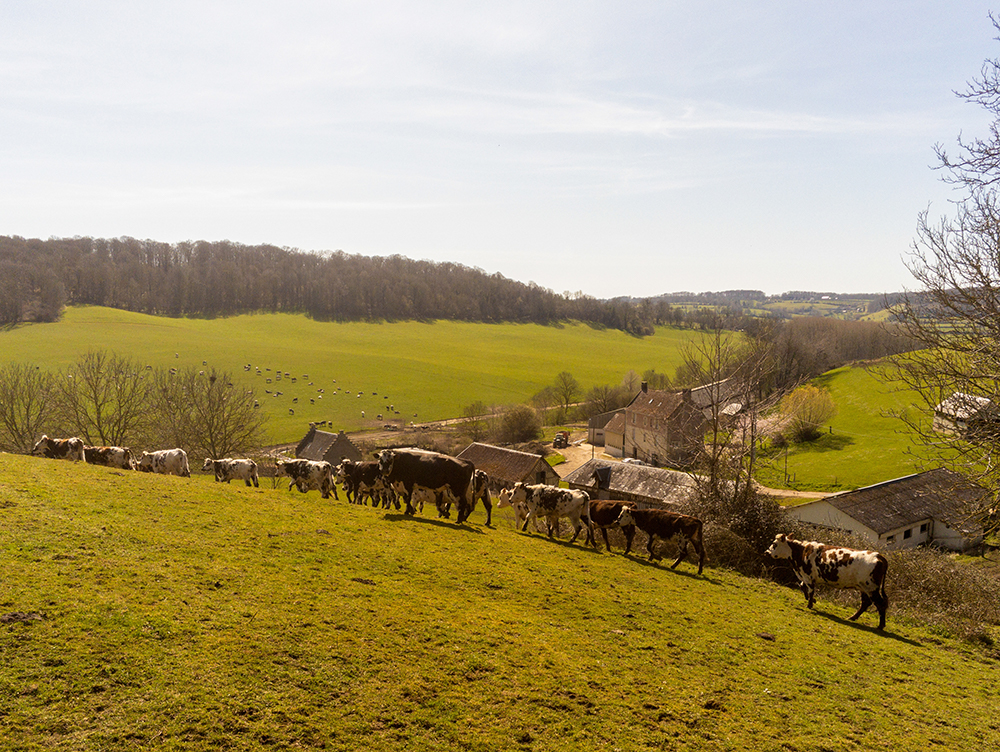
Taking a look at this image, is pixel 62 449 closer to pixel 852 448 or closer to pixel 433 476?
pixel 433 476

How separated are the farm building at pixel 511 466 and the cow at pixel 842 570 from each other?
3342cm

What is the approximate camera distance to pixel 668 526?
61.1ft

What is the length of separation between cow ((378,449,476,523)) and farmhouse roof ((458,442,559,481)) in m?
29.7

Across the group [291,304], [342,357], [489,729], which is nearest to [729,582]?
[489,729]

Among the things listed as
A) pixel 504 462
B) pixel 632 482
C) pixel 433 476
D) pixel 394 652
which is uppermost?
pixel 433 476

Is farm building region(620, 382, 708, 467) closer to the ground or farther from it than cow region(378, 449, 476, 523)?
closer to the ground

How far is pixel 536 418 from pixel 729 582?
67.5 m

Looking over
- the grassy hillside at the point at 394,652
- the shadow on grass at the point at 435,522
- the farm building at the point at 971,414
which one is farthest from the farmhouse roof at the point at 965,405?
the shadow on grass at the point at 435,522

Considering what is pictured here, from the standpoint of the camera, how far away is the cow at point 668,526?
18156 mm

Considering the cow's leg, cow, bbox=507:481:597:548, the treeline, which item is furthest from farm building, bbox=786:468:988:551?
the treeline

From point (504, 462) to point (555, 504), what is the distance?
32.3 meters

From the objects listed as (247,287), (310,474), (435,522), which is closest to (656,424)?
(310,474)

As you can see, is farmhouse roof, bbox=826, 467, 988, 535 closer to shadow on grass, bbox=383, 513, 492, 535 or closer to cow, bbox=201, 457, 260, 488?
shadow on grass, bbox=383, 513, 492, 535

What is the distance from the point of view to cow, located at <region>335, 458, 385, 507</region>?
76.6ft
